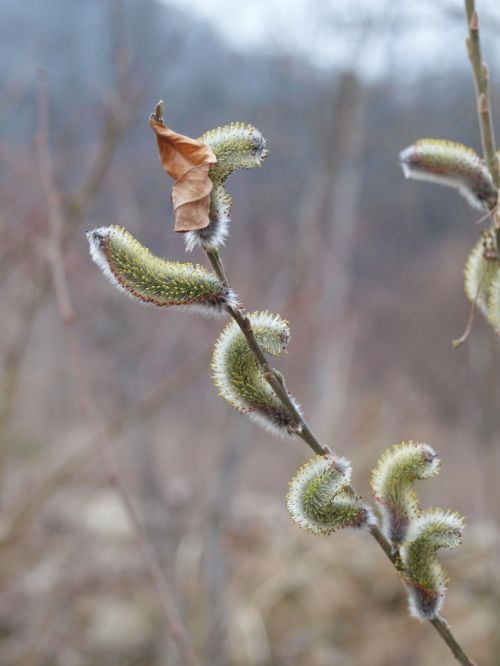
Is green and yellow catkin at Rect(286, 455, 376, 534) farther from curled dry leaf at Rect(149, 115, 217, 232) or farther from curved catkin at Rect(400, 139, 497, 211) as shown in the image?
curved catkin at Rect(400, 139, 497, 211)

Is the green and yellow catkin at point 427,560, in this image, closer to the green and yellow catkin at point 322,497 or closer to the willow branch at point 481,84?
the green and yellow catkin at point 322,497

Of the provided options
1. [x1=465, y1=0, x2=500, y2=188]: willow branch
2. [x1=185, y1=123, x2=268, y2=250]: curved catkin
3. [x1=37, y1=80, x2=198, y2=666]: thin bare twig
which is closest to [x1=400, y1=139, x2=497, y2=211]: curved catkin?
[x1=465, y1=0, x2=500, y2=188]: willow branch

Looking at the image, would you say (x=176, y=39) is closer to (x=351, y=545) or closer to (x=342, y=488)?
(x=342, y=488)

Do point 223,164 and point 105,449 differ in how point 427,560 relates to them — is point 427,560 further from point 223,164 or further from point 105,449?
point 105,449

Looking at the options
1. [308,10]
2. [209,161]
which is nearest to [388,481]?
[209,161]

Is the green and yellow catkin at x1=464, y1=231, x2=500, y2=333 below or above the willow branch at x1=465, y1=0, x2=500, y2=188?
below

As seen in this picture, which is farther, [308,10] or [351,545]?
[351,545]

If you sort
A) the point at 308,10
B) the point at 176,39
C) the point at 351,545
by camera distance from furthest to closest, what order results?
the point at 351,545, the point at 308,10, the point at 176,39
